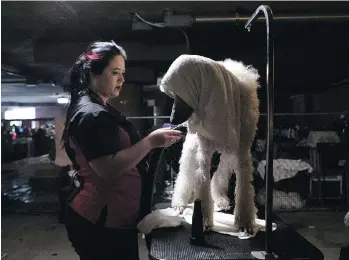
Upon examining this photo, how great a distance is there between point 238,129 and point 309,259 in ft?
1.73

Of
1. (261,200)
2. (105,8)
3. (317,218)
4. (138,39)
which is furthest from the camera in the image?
(138,39)

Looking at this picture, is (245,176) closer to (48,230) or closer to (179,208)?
(179,208)

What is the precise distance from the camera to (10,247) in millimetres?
4125

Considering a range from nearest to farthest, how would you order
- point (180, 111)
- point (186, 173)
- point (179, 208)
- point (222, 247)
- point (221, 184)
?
point (222, 247) → point (180, 111) → point (186, 173) → point (179, 208) → point (221, 184)

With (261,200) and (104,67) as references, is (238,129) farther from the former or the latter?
(261,200)

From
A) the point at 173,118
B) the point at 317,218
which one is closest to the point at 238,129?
the point at 173,118

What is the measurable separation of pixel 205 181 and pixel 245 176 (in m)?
0.16

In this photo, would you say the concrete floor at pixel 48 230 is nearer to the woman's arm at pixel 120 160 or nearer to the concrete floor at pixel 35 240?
the concrete floor at pixel 35 240

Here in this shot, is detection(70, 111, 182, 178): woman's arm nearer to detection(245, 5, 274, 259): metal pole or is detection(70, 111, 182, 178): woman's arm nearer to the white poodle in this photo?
the white poodle

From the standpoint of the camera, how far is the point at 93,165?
1282 millimetres

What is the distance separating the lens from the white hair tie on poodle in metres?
1.40

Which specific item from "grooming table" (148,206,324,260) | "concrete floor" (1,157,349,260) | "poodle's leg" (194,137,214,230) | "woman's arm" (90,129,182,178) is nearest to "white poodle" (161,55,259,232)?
"poodle's leg" (194,137,214,230)

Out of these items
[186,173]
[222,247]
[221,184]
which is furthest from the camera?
[221,184]

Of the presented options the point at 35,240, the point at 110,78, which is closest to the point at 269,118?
the point at 110,78
